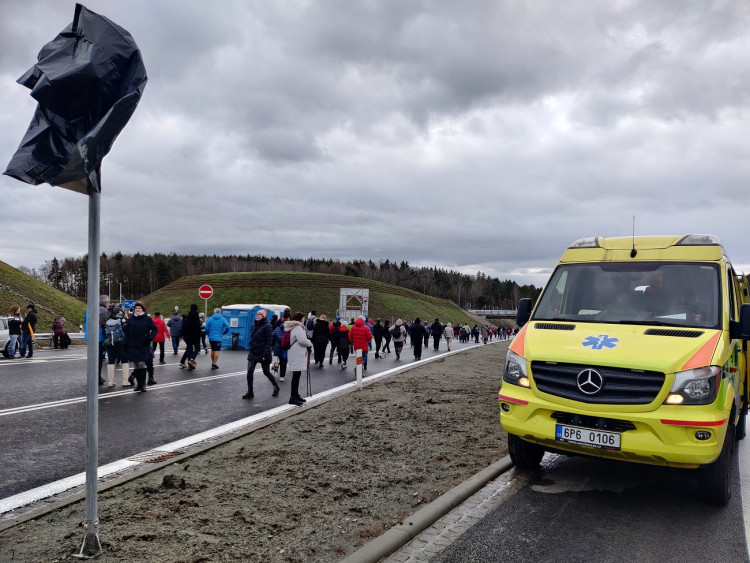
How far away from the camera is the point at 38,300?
36469mm

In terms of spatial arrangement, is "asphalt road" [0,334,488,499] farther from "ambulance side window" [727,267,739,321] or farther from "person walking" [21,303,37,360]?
"ambulance side window" [727,267,739,321]

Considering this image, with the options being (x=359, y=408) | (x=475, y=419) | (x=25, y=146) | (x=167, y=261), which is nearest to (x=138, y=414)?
(x=359, y=408)

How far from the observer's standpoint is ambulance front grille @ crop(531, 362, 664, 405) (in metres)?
4.69

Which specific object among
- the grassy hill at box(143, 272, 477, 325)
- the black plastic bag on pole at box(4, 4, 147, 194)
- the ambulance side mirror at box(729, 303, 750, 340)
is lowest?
the grassy hill at box(143, 272, 477, 325)

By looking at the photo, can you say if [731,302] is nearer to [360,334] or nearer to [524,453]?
[524,453]

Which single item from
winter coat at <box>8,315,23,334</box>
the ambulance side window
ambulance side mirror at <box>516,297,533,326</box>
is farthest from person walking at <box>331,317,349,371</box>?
the ambulance side window

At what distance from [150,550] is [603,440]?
12.3 ft

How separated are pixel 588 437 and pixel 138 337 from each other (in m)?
9.54

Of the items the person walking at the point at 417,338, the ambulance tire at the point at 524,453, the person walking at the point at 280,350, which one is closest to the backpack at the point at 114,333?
the person walking at the point at 280,350

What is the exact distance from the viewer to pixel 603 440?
4.79 metres

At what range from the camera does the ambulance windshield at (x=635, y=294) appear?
551cm

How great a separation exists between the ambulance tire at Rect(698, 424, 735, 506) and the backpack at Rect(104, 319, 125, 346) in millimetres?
10597

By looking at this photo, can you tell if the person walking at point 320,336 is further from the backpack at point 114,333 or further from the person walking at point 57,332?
the person walking at point 57,332

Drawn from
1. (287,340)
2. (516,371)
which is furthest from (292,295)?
(516,371)
